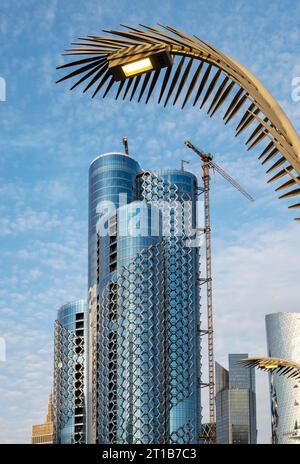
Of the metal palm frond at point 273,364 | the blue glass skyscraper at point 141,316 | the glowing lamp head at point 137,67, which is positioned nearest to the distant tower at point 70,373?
the blue glass skyscraper at point 141,316

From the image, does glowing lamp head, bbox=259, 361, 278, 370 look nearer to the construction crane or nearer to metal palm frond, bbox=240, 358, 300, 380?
metal palm frond, bbox=240, 358, 300, 380

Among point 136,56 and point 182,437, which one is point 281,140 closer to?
point 136,56

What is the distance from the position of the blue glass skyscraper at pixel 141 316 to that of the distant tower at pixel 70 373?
575 centimetres

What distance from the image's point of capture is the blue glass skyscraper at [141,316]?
483 ft

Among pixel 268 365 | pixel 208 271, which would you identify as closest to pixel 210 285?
pixel 208 271

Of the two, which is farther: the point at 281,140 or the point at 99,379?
the point at 99,379

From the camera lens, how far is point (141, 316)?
151500 mm

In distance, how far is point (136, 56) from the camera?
20.1ft

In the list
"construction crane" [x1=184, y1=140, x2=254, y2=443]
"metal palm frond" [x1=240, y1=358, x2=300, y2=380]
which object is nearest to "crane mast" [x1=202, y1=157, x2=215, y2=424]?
"construction crane" [x1=184, y1=140, x2=254, y2=443]

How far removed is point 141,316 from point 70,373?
97.5 feet

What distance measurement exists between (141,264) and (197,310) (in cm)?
2036

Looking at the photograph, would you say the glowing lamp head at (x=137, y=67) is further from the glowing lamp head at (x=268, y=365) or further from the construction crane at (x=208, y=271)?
the construction crane at (x=208, y=271)
